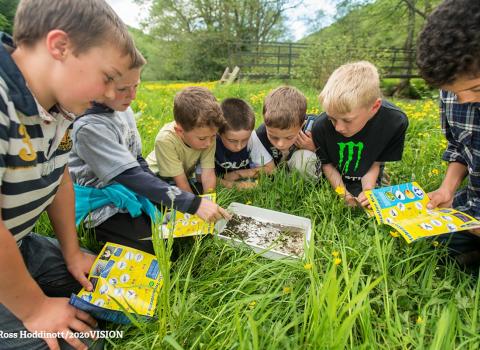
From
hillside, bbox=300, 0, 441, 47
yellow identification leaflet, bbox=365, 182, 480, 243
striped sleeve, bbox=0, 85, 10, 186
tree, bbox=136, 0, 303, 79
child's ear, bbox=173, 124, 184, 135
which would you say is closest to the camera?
striped sleeve, bbox=0, 85, 10, 186

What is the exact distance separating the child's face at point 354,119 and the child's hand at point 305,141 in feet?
1.01

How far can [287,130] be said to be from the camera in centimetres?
203

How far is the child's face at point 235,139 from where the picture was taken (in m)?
2.02

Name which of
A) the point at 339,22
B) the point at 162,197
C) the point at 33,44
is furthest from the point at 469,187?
the point at 339,22

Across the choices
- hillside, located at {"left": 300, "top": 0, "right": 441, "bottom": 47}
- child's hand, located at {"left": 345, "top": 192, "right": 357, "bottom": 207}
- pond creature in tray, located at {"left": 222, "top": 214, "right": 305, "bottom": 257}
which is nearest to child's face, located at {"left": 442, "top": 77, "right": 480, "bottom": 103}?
child's hand, located at {"left": 345, "top": 192, "right": 357, "bottom": 207}

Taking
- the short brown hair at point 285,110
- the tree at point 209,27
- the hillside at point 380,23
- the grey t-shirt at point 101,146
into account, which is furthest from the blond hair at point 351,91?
the tree at point 209,27

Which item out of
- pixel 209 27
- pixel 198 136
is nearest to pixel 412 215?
pixel 198 136

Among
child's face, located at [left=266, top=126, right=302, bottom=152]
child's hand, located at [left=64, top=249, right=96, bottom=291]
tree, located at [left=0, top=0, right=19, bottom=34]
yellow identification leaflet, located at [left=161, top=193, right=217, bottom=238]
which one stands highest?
tree, located at [left=0, top=0, right=19, bottom=34]

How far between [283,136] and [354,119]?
1.56 feet

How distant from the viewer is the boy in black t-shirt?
1.79 metres

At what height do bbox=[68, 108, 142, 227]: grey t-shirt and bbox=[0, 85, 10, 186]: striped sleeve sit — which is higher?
bbox=[0, 85, 10, 186]: striped sleeve

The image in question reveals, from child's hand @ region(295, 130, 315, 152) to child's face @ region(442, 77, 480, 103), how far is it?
1.12m

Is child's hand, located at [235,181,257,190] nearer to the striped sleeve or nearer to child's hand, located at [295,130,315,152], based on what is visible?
child's hand, located at [295,130,315,152]

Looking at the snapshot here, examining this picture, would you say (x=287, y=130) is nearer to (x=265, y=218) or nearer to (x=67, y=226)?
(x=265, y=218)
